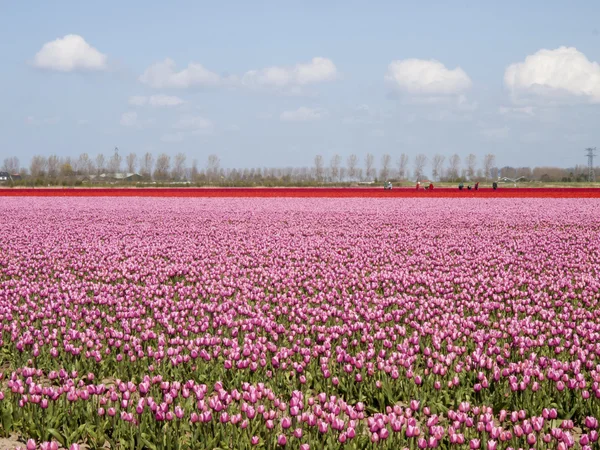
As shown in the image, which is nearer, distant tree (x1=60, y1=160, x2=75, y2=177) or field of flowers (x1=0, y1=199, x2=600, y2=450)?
field of flowers (x1=0, y1=199, x2=600, y2=450)

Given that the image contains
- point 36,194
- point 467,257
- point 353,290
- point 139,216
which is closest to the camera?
point 353,290

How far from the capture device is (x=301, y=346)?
7.13m

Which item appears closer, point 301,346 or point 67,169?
point 301,346

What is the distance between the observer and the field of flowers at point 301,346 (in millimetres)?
4777

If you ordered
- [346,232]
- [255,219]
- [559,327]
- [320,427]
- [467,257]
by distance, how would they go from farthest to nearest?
1. [255,219]
2. [346,232]
3. [467,257]
4. [559,327]
5. [320,427]

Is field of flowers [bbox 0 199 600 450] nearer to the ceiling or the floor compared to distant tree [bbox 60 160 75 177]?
nearer to the floor

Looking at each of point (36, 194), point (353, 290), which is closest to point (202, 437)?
point (353, 290)

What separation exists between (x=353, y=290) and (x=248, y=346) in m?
4.01

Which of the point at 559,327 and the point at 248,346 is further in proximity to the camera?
the point at 559,327

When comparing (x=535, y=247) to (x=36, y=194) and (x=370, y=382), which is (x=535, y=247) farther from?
(x=36, y=194)

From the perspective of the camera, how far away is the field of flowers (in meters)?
4.78

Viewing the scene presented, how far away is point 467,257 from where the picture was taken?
13.6 meters

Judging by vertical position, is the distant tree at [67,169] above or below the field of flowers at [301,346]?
above

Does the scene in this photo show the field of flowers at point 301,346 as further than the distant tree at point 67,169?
No
